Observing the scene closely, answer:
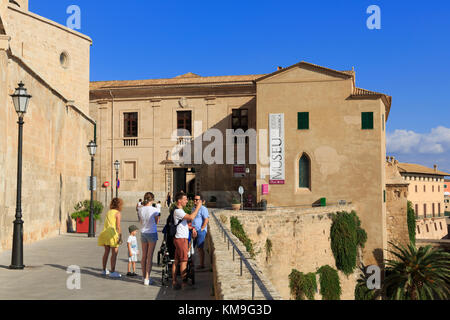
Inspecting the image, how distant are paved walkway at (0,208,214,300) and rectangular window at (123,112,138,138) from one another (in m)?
26.1

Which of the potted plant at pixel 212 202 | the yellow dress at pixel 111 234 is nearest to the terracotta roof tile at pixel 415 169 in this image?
the potted plant at pixel 212 202

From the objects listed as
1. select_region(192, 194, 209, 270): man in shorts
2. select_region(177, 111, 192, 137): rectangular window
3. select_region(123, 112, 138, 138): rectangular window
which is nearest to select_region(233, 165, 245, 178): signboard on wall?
select_region(177, 111, 192, 137): rectangular window

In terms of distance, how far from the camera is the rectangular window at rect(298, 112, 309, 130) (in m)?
29.9

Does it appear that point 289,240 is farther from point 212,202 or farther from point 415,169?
point 415,169

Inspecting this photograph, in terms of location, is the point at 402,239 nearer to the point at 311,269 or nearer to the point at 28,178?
the point at 311,269

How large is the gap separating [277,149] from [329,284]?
9217 mm

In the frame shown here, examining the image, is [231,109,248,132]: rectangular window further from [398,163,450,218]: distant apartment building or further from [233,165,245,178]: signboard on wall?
[398,163,450,218]: distant apartment building

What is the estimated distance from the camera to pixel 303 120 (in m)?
29.9

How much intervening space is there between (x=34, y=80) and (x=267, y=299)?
40.9 ft

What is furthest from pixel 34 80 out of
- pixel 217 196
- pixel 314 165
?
pixel 217 196

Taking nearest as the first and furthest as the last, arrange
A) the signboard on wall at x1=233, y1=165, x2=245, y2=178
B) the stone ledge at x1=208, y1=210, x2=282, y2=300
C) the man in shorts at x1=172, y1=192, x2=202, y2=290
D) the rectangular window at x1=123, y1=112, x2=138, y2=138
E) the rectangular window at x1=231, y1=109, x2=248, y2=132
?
the stone ledge at x1=208, y1=210, x2=282, y2=300
the man in shorts at x1=172, y1=192, x2=202, y2=290
the signboard on wall at x1=233, y1=165, x2=245, y2=178
the rectangular window at x1=231, y1=109, x2=248, y2=132
the rectangular window at x1=123, y1=112, x2=138, y2=138

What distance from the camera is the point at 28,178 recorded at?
1387cm

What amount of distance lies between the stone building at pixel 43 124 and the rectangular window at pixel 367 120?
55.4 ft

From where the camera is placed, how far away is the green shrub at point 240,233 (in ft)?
64.4
